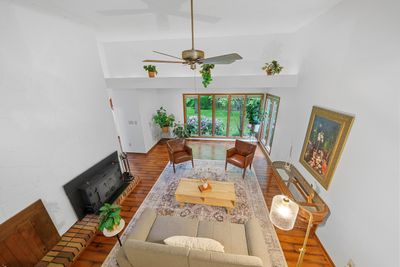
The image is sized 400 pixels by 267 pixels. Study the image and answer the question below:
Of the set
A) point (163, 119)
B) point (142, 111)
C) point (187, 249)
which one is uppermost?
point (142, 111)

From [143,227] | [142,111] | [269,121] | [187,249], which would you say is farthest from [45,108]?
[269,121]

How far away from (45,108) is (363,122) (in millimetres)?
4627

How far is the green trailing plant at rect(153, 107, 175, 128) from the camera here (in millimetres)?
6318

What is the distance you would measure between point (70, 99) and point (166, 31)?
8.43 feet

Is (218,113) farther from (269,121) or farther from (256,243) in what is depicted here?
(256,243)

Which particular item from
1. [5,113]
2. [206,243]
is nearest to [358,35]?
[206,243]

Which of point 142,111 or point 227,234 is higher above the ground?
point 142,111

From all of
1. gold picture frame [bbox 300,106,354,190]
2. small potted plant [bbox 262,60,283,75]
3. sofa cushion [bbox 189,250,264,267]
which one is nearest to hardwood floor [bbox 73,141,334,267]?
gold picture frame [bbox 300,106,354,190]

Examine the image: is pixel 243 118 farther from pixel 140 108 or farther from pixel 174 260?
pixel 174 260

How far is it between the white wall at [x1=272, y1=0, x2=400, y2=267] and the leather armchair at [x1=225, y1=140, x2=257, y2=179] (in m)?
1.75

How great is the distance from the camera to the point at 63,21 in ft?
8.50

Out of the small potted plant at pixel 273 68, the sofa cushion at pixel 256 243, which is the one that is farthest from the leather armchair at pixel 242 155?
the small potted plant at pixel 273 68

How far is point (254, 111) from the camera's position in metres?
6.39

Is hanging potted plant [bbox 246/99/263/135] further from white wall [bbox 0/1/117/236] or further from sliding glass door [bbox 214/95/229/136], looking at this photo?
white wall [bbox 0/1/117/236]
